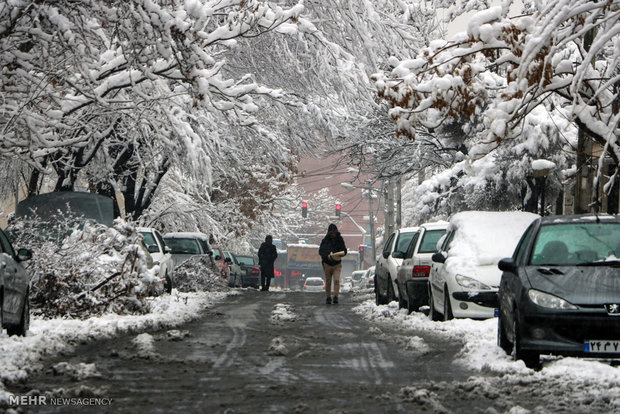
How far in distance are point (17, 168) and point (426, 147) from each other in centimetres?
1387

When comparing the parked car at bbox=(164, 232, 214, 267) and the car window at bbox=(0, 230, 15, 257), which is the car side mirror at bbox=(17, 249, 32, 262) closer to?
the car window at bbox=(0, 230, 15, 257)

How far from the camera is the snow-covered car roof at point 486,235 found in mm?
14430

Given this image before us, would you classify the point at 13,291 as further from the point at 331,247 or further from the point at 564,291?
the point at 331,247

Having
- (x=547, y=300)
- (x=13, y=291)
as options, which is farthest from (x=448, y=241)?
(x=13, y=291)

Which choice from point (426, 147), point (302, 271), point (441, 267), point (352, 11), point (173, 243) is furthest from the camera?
point (302, 271)

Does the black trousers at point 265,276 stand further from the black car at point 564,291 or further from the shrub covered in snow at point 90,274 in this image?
the black car at point 564,291

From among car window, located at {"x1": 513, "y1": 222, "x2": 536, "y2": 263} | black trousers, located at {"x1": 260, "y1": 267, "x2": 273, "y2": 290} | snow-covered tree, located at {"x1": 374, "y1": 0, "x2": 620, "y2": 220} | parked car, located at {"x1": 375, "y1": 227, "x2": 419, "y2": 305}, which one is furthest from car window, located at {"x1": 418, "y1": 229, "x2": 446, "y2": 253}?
black trousers, located at {"x1": 260, "y1": 267, "x2": 273, "y2": 290}

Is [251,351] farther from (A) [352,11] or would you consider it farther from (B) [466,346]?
(A) [352,11]

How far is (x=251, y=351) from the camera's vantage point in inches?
443

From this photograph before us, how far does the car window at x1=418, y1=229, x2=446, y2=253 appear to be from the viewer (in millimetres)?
18359

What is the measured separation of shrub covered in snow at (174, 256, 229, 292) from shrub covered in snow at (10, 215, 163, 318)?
11592 millimetres

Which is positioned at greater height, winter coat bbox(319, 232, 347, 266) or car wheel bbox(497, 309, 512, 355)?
winter coat bbox(319, 232, 347, 266)

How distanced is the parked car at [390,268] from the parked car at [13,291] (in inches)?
328

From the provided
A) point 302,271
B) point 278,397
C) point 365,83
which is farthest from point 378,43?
point 302,271
